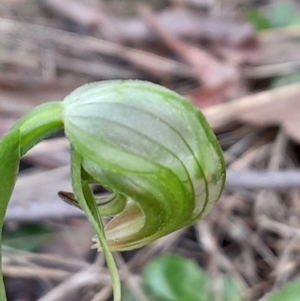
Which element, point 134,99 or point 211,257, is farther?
point 211,257

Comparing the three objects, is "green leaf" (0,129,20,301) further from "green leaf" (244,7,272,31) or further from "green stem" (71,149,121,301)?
"green leaf" (244,7,272,31)

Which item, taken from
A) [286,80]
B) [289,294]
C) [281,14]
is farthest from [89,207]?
[281,14]

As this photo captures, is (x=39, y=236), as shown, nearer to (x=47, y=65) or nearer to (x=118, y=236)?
(x=118, y=236)

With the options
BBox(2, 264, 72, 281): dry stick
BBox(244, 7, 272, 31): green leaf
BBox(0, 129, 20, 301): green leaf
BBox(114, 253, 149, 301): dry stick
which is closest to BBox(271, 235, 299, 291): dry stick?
BBox(114, 253, 149, 301): dry stick

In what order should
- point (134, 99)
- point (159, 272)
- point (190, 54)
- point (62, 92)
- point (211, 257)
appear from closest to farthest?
point (134, 99), point (159, 272), point (211, 257), point (62, 92), point (190, 54)

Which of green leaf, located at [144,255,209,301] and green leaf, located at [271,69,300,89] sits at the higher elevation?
green leaf, located at [271,69,300,89]

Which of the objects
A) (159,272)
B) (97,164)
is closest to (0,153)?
(97,164)

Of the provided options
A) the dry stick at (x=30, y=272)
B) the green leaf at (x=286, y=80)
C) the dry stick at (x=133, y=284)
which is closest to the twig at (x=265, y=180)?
the dry stick at (x=133, y=284)
